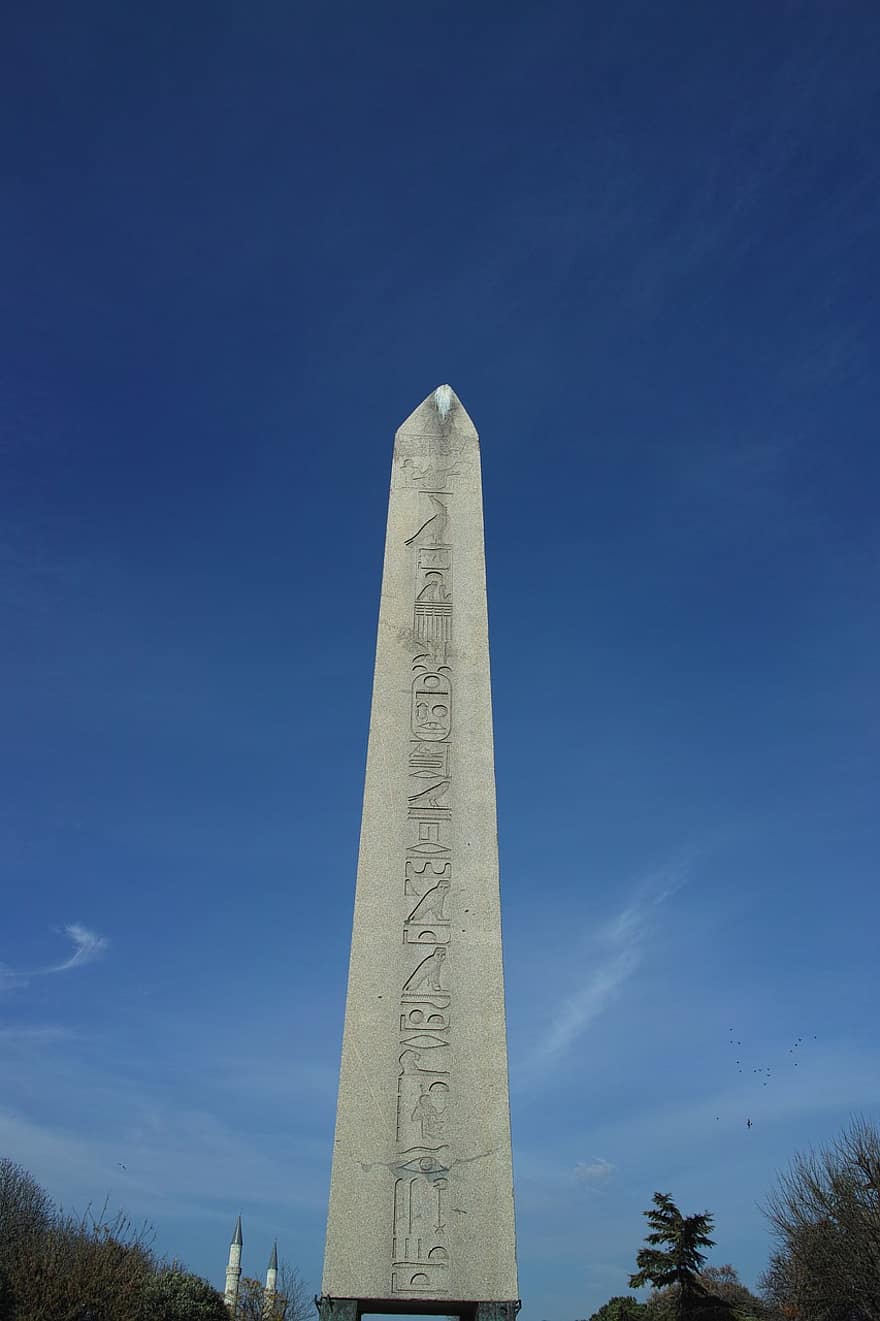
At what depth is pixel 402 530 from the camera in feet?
24.0

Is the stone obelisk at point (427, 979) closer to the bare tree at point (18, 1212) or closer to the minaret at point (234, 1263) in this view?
the bare tree at point (18, 1212)

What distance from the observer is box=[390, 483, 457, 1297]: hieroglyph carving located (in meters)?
5.06

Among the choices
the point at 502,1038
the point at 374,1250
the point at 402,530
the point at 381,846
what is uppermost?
Answer: the point at 402,530

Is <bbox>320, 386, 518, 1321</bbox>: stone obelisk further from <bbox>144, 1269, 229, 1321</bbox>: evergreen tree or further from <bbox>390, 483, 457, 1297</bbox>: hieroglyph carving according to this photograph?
<bbox>144, 1269, 229, 1321</bbox>: evergreen tree

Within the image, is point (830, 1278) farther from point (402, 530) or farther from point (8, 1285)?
point (402, 530)

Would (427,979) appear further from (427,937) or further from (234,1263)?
(234,1263)

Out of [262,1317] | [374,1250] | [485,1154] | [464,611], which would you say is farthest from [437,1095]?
[262,1317]

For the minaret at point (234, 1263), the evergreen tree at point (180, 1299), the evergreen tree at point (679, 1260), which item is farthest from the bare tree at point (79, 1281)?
the minaret at point (234, 1263)

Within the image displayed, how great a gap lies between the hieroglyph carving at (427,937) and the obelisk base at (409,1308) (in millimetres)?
136

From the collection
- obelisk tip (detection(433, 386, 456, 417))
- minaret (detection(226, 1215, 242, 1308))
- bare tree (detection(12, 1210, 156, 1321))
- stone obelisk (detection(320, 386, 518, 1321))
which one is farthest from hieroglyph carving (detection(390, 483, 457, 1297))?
minaret (detection(226, 1215, 242, 1308))

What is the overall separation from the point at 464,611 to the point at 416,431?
1.70m

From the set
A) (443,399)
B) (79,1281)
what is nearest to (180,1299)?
(79,1281)

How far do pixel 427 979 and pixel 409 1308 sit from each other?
4.99ft

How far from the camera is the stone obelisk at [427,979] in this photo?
5.04 meters
